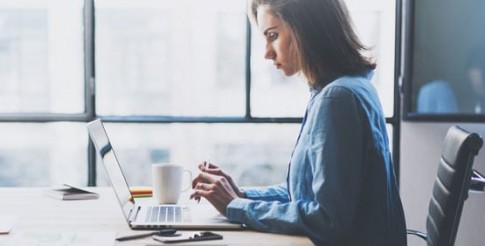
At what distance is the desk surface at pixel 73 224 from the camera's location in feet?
5.08

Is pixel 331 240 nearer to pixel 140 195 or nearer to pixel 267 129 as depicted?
pixel 140 195

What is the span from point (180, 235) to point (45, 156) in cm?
203

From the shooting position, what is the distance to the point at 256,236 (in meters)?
1.62

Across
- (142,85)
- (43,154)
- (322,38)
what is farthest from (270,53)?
(43,154)

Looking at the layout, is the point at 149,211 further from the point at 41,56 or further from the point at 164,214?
the point at 41,56

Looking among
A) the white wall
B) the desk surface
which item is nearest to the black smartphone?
the desk surface

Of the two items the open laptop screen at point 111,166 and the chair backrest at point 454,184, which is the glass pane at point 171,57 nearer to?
the open laptop screen at point 111,166

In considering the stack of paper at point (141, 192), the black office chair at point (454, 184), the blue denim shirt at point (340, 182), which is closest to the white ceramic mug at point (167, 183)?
the stack of paper at point (141, 192)

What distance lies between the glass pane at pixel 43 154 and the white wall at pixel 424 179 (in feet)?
4.86

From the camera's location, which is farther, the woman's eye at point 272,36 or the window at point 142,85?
the window at point 142,85

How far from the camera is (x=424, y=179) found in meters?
3.24

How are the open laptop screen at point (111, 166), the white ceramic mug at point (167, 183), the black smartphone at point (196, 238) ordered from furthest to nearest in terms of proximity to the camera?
the white ceramic mug at point (167, 183) → the open laptop screen at point (111, 166) → the black smartphone at point (196, 238)

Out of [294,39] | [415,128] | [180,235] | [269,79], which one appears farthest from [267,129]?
[180,235]

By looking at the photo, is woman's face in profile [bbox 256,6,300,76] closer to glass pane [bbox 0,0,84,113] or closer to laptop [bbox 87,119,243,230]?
laptop [bbox 87,119,243,230]
